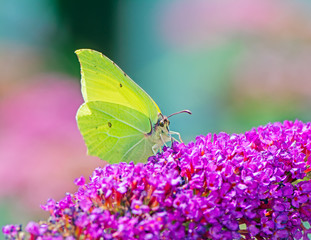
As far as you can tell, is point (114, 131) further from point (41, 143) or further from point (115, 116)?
point (41, 143)

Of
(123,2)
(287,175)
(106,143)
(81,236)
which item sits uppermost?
(123,2)

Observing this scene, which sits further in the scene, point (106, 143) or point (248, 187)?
point (106, 143)

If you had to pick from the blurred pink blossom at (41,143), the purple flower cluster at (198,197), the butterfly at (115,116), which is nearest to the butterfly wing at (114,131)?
the butterfly at (115,116)

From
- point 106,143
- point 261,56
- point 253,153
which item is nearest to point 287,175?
point 253,153

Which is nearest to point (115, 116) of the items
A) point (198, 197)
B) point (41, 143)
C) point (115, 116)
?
point (115, 116)

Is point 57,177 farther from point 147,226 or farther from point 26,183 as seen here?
point 147,226

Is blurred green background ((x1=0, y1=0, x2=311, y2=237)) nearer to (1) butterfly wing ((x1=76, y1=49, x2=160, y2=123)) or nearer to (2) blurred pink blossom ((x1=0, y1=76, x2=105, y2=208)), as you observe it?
(2) blurred pink blossom ((x1=0, y1=76, x2=105, y2=208))
